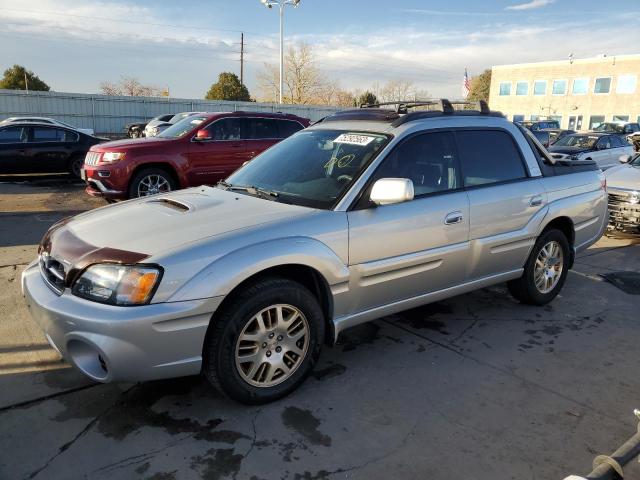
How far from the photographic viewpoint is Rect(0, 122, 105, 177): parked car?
12016 mm

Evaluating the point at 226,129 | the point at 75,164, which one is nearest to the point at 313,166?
the point at 226,129

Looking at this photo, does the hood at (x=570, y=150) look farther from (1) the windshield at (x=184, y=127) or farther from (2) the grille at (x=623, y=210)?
(1) the windshield at (x=184, y=127)

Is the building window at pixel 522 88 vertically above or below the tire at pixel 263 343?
above

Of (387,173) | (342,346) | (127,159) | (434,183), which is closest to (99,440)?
(342,346)

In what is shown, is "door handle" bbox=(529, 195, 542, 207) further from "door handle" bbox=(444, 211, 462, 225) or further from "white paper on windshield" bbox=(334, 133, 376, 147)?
"white paper on windshield" bbox=(334, 133, 376, 147)

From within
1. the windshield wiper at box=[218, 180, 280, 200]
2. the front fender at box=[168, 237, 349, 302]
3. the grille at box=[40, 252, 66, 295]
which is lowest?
the grille at box=[40, 252, 66, 295]

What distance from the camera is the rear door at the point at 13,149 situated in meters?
11.9

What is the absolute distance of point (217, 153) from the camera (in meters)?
9.14

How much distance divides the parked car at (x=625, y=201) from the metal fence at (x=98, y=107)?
24.8 metres

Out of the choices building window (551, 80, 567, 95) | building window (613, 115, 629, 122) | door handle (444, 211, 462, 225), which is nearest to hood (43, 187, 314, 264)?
door handle (444, 211, 462, 225)

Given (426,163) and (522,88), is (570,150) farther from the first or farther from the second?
(522,88)

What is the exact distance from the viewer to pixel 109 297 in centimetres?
270

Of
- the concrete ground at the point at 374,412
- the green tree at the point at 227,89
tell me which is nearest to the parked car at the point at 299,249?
the concrete ground at the point at 374,412

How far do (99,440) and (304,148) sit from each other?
250 cm
